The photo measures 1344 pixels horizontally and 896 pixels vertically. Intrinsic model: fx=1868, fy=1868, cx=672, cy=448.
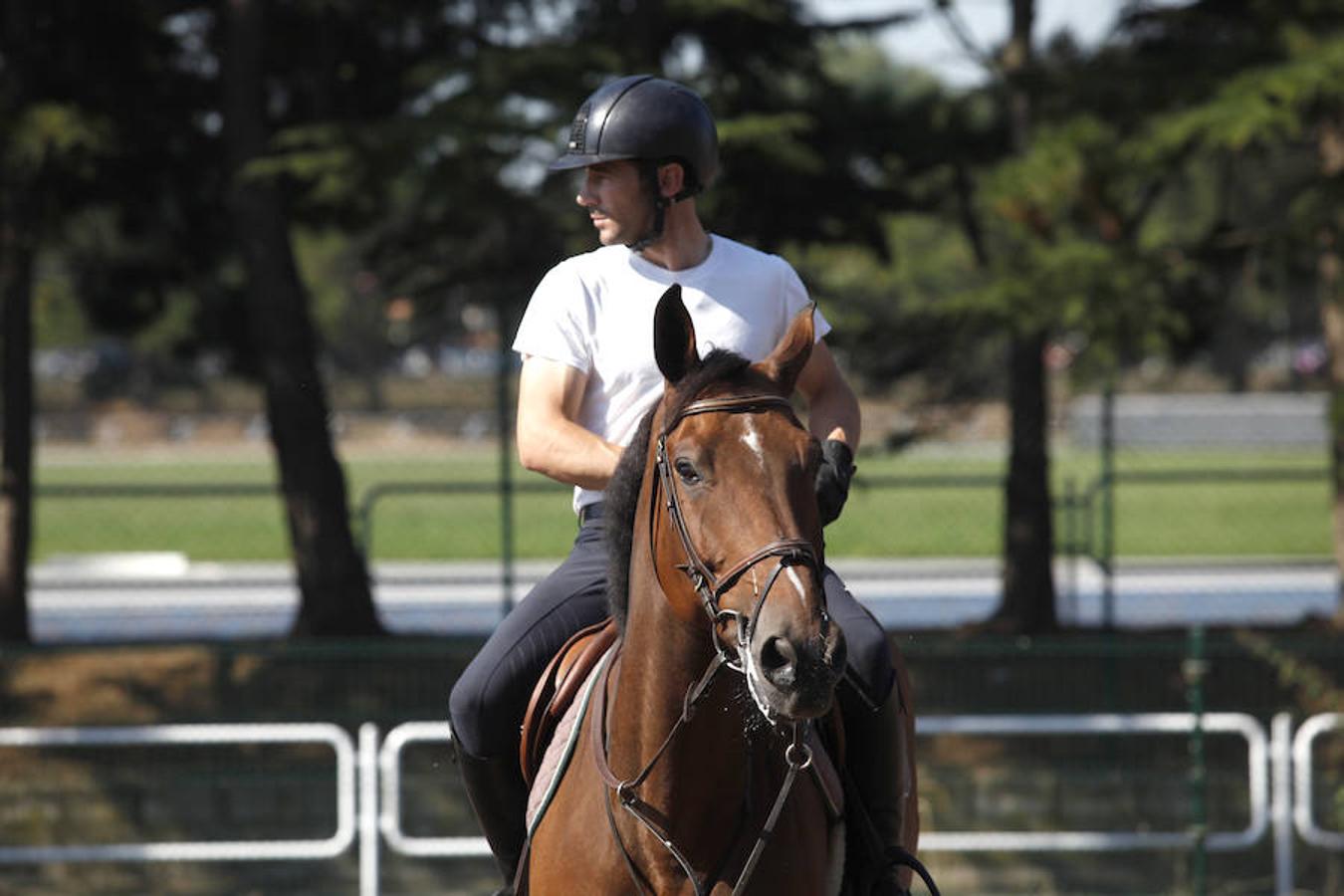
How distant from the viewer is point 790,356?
13.0 feet

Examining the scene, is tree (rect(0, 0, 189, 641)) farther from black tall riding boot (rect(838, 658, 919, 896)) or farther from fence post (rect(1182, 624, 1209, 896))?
black tall riding boot (rect(838, 658, 919, 896))

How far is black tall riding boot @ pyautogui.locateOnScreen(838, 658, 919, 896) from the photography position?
15.7ft

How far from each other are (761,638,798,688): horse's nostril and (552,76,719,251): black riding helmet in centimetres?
162

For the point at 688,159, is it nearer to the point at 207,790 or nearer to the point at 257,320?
the point at 207,790

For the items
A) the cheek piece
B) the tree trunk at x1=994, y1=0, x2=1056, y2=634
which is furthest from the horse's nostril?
the tree trunk at x1=994, y1=0, x2=1056, y2=634

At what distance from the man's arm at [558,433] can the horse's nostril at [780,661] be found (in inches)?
35.7

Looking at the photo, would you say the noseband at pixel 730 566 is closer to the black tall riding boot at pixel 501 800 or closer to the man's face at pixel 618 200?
the man's face at pixel 618 200

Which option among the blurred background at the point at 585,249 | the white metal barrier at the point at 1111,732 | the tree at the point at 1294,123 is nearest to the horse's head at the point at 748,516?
the blurred background at the point at 585,249

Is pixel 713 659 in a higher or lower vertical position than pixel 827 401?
lower

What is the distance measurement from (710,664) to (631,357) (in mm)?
954

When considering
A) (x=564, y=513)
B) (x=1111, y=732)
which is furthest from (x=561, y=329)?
(x=564, y=513)

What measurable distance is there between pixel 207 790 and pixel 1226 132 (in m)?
7.62

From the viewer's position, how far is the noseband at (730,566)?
349 cm

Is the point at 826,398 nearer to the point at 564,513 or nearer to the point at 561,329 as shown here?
the point at 561,329
